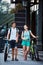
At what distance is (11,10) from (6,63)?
1579 cm

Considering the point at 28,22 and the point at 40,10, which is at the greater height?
the point at 40,10

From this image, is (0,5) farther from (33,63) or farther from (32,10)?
(33,63)

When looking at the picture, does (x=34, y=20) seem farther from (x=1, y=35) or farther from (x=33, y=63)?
(x=33, y=63)

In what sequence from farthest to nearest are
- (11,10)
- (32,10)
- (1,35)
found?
1. (11,10)
2. (32,10)
3. (1,35)

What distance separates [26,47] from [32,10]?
37.2ft

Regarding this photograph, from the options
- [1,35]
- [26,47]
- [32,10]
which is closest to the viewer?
[26,47]

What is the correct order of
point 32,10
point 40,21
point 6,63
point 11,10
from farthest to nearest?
point 11,10 < point 32,10 < point 40,21 < point 6,63

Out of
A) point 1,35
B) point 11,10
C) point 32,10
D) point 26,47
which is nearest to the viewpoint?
point 26,47

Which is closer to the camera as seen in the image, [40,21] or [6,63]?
[6,63]

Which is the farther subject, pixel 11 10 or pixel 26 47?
pixel 11 10

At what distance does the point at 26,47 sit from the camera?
625 inches

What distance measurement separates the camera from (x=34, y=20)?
26625mm

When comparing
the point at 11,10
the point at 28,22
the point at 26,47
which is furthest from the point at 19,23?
the point at 26,47

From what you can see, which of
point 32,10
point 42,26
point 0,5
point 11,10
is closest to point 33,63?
point 42,26
